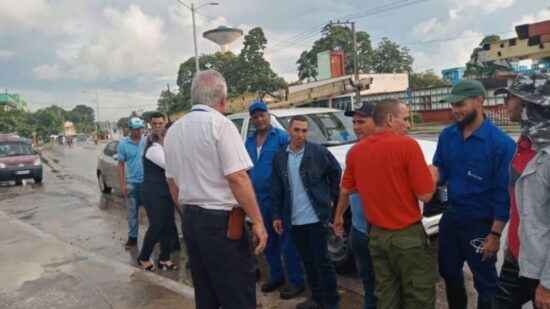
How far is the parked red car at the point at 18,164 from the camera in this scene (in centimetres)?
1619

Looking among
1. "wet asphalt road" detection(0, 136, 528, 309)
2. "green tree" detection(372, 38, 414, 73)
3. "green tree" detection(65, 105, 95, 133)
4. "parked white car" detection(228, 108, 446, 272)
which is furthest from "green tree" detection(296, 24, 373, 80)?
"green tree" detection(65, 105, 95, 133)

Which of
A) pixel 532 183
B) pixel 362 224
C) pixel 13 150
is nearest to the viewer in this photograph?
pixel 532 183

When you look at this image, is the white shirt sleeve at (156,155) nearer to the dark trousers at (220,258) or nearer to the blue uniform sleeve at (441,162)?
the dark trousers at (220,258)

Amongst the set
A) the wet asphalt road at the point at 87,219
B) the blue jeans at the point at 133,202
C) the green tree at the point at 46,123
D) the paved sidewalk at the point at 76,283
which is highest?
the green tree at the point at 46,123

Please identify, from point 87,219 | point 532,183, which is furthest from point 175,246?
point 532,183

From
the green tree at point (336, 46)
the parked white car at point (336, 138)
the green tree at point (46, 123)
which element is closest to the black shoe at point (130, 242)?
the parked white car at point (336, 138)

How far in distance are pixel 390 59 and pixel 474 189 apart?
6975cm

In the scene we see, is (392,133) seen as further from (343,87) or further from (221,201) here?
(343,87)

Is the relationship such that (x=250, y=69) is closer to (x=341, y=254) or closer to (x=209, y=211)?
(x=341, y=254)

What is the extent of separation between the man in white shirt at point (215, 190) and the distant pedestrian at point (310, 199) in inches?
41.5

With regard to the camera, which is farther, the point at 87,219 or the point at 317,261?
the point at 87,219

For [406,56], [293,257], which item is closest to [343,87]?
[293,257]

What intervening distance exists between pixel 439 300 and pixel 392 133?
6.64ft

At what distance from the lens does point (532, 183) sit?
2.08m
